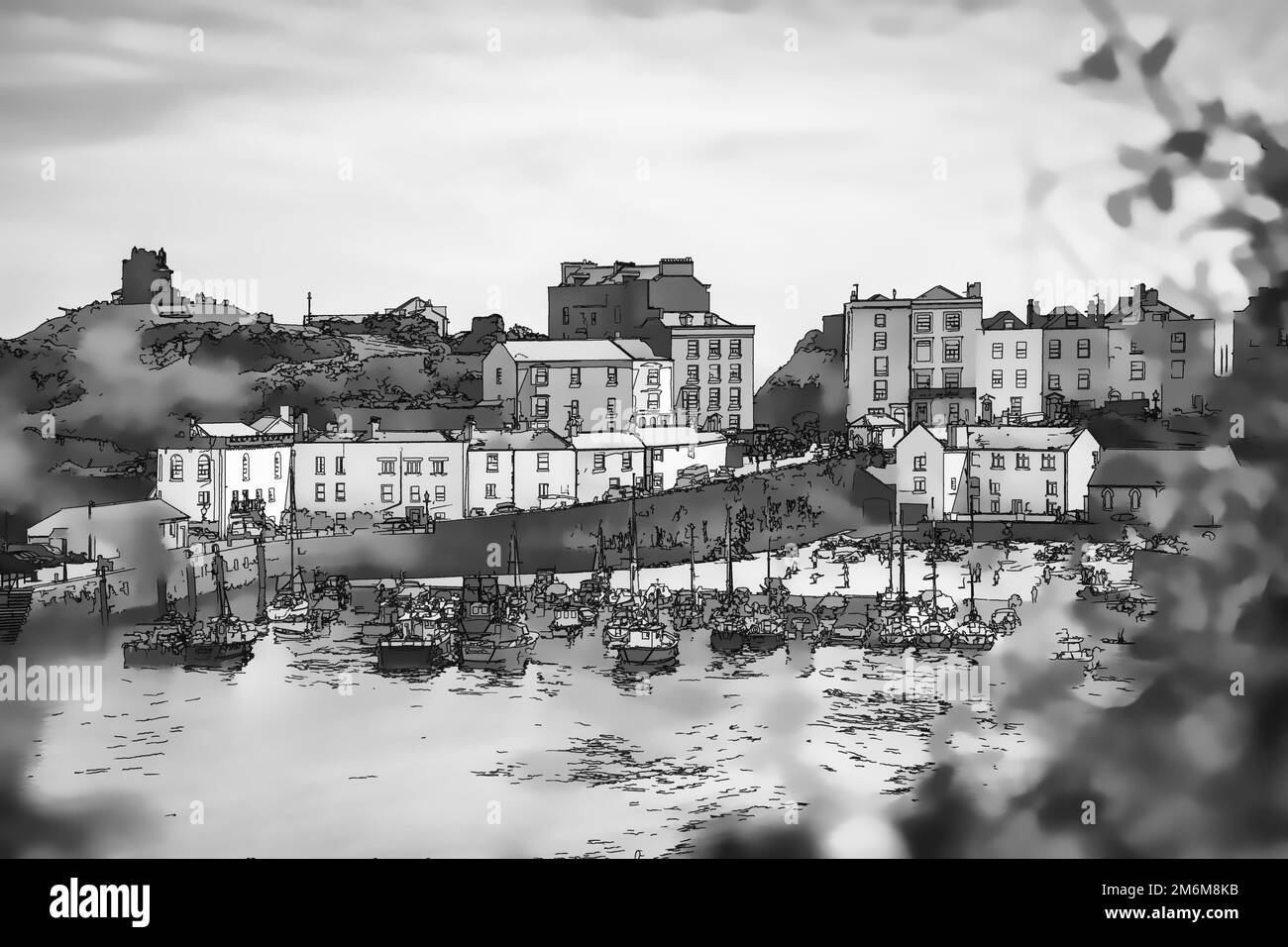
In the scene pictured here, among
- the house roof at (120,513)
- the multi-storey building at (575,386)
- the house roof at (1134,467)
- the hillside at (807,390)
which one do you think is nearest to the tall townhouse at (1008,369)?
the house roof at (1134,467)

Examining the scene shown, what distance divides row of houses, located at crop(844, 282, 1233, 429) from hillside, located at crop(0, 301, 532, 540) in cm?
221

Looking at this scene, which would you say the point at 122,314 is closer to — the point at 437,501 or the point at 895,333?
the point at 437,501

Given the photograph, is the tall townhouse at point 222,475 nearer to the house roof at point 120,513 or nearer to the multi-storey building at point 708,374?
the house roof at point 120,513

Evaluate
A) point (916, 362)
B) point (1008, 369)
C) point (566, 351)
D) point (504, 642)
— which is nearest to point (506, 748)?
point (504, 642)

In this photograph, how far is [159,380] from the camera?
335 inches

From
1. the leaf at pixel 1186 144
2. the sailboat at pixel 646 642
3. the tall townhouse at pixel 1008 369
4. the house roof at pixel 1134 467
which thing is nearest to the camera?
the leaf at pixel 1186 144

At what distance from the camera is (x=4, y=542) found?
21.6 feet

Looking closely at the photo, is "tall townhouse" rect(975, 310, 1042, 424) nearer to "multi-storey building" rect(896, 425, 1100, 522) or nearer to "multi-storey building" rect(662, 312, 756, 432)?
"multi-storey building" rect(896, 425, 1100, 522)

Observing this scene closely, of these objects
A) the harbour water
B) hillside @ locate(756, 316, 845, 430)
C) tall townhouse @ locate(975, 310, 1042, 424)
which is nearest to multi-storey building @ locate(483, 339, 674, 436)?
hillside @ locate(756, 316, 845, 430)

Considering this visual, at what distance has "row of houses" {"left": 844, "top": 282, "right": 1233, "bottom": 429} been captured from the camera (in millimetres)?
7207

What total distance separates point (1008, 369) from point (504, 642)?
3800mm

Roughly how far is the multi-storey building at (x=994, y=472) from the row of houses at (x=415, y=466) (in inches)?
50.0

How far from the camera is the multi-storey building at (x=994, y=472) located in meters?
7.86

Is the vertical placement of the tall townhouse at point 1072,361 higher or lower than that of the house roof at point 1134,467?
higher
